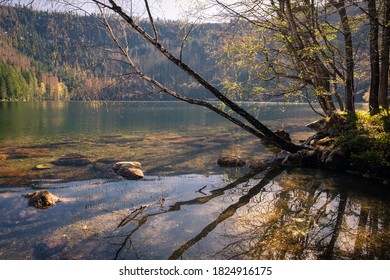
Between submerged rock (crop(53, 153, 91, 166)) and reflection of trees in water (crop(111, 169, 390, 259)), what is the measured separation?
316 inches

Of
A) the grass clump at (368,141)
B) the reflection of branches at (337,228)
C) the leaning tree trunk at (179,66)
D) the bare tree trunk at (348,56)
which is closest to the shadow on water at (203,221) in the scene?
the reflection of branches at (337,228)

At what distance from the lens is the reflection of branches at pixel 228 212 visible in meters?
6.22

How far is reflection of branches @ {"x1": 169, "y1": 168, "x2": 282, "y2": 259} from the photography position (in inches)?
245

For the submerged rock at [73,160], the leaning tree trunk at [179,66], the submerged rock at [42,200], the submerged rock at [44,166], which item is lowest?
the submerged rock at [44,166]

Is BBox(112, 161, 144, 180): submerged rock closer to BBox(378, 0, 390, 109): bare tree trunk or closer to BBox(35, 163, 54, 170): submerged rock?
BBox(35, 163, 54, 170): submerged rock

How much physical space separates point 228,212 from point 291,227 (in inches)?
70.8

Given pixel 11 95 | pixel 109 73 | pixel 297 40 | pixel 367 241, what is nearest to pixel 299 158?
pixel 297 40

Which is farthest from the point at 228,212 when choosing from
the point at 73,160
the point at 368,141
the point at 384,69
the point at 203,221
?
the point at 384,69

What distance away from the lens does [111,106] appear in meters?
11.6

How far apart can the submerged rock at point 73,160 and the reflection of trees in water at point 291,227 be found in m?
8.03

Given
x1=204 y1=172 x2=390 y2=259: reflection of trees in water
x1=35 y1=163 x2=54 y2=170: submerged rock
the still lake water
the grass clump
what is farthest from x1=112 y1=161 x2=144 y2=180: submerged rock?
the grass clump

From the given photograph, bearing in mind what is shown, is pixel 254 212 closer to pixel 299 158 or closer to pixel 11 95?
pixel 299 158

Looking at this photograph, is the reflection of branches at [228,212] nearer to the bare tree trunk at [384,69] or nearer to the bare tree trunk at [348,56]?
the bare tree trunk at [348,56]

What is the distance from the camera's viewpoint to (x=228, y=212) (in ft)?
27.3
